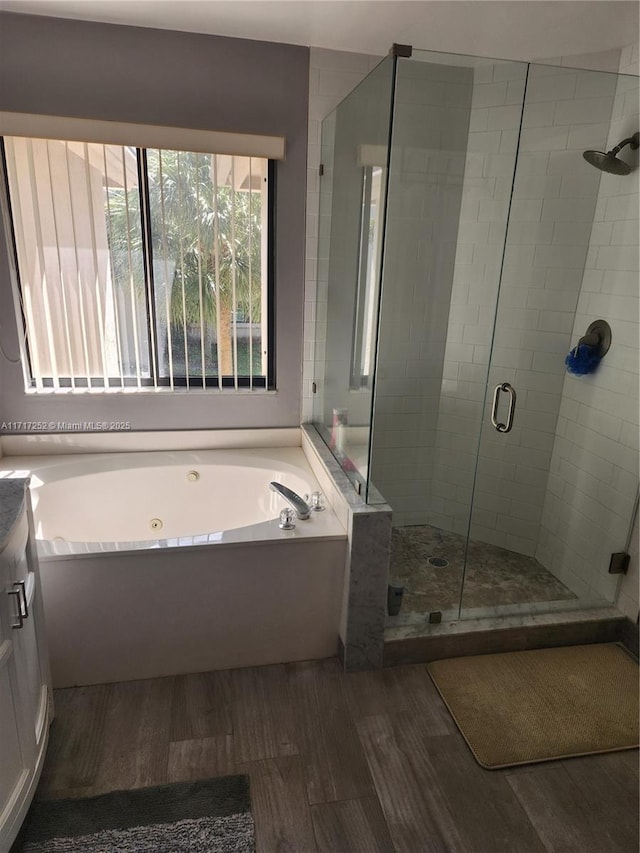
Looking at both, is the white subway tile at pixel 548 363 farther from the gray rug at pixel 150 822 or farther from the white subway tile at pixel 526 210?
the gray rug at pixel 150 822

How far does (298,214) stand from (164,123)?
718 mm

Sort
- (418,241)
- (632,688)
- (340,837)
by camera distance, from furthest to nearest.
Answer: (418,241)
(632,688)
(340,837)

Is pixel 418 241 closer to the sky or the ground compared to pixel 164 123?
closer to the ground

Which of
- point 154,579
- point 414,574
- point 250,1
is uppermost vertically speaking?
point 250,1

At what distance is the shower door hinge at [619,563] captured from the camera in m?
2.33

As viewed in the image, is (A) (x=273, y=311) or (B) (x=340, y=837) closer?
(B) (x=340, y=837)

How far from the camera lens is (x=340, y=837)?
1.51 m

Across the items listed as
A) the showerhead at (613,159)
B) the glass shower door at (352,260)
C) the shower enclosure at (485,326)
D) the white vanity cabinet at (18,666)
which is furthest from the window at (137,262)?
the showerhead at (613,159)

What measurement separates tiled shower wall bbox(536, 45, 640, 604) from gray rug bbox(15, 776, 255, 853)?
1744 millimetres

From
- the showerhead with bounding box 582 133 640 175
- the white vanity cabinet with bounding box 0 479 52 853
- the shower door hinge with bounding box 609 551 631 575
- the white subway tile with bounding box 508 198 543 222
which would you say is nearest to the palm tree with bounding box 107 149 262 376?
the white subway tile with bounding box 508 198 543 222

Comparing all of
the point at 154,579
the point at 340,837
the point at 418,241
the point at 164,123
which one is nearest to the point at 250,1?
the point at 164,123

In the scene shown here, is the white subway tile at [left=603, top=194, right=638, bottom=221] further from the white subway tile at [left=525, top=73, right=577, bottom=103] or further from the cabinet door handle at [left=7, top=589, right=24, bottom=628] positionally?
the cabinet door handle at [left=7, top=589, right=24, bottom=628]

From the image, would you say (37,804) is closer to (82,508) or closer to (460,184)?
(82,508)

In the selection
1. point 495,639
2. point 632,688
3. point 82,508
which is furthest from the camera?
point 82,508
